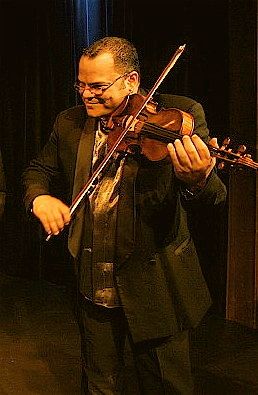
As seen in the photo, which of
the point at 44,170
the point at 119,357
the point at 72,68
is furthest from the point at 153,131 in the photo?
the point at 72,68

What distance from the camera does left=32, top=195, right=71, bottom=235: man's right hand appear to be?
1.66 metres

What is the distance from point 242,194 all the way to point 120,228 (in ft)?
6.13

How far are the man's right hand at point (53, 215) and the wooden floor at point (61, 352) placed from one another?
1309 millimetres

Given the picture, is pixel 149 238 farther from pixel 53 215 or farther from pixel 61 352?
pixel 61 352

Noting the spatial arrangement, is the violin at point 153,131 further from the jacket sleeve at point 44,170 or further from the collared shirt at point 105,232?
the jacket sleeve at point 44,170

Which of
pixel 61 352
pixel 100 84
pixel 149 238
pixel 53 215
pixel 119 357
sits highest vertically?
pixel 100 84

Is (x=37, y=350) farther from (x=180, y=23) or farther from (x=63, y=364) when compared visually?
(x=180, y=23)

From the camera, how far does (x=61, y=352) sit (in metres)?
3.30

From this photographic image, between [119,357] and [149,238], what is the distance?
36 cm

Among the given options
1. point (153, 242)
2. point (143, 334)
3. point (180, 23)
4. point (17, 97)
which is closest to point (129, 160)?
point (153, 242)

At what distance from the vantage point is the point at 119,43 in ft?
5.98

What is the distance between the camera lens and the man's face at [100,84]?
1.78m

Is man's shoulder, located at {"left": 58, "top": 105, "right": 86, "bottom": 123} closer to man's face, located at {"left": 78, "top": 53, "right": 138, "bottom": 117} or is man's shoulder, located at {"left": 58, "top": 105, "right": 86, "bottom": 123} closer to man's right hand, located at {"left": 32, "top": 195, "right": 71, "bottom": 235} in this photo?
man's face, located at {"left": 78, "top": 53, "right": 138, "bottom": 117}

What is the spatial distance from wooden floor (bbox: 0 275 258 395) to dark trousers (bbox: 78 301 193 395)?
0.93 metres
